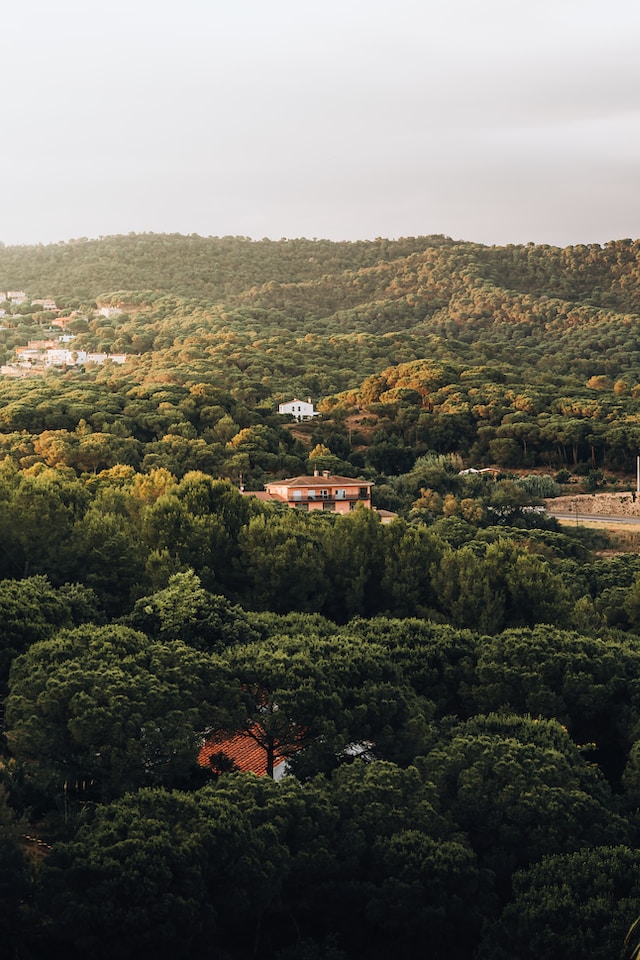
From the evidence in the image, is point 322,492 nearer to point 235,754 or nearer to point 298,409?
point 298,409

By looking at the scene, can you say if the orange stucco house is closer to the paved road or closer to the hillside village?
the paved road

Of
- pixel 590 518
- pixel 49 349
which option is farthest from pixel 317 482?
pixel 49 349

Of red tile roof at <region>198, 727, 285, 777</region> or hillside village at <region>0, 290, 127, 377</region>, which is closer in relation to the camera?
red tile roof at <region>198, 727, 285, 777</region>

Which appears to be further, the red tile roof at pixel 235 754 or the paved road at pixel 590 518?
the paved road at pixel 590 518

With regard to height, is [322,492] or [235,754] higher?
[322,492]

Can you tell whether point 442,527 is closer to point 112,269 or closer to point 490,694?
point 490,694

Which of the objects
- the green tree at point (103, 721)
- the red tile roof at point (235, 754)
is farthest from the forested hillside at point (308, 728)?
the red tile roof at point (235, 754)

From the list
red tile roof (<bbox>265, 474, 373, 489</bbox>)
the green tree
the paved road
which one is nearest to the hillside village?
red tile roof (<bbox>265, 474, 373, 489</bbox>)

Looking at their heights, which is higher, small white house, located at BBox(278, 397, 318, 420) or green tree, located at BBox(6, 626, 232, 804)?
small white house, located at BBox(278, 397, 318, 420)

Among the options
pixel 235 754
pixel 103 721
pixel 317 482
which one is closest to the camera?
pixel 103 721

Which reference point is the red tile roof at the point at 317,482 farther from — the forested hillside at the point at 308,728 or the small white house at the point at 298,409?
the small white house at the point at 298,409

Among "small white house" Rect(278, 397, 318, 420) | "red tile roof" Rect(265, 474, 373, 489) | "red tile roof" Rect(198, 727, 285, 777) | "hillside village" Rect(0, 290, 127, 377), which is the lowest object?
"red tile roof" Rect(198, 727, 285, 777)
